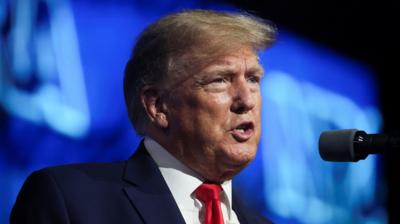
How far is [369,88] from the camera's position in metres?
3.99

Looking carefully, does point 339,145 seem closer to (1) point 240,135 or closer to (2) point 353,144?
(2) point 353,144

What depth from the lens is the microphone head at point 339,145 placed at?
5.37 ft

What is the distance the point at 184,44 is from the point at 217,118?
0.75 ft

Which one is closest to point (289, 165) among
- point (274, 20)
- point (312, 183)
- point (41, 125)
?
point (312, 183)

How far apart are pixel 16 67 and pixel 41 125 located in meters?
0.19

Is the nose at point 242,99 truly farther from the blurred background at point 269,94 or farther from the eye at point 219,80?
the blurred background at point 269,94

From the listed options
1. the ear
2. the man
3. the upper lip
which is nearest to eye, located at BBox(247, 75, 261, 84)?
the man

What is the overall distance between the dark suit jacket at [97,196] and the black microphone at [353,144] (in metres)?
0.53

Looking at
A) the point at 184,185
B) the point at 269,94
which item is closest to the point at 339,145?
the point at 184,185

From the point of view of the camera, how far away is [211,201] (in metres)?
2.13

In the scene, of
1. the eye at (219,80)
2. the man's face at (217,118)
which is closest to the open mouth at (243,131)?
the man's face at (217,118)

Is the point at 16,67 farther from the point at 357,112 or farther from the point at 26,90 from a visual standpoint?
the point at 357,112

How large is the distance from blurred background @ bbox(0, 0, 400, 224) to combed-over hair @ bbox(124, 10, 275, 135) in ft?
1.25

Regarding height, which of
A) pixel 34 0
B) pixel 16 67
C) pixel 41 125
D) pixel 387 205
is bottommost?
pixel 387 205
